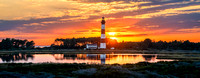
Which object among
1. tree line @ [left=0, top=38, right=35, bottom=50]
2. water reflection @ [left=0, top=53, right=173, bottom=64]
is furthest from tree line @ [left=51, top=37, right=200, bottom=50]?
water reflection @ [left=0, top=53, right=173, bottom=64]

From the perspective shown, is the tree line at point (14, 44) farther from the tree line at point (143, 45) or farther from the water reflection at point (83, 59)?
the water reflection at point (83, 59)

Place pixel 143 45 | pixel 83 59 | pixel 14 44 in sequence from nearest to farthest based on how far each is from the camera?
1. pixel 83 59
2. pixel 143 45
3. pixel 14 44

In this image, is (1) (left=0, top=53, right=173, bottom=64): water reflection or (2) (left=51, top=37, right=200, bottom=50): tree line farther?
(2) (left=51, top=37, right=200, bottom=50): tree line

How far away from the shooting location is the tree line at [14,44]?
117262 millimetres

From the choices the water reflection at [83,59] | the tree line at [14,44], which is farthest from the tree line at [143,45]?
the water reflection at [83,59]

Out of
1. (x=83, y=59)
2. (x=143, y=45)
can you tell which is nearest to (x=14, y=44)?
(x=143, y=45)

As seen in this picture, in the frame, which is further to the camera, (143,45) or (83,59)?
(143,45)

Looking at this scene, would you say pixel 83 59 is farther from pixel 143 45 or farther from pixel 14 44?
pixel 14 44

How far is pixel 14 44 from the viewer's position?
416 feet

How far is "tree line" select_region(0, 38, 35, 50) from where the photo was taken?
11726 centimetres

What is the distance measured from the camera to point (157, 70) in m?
23.1

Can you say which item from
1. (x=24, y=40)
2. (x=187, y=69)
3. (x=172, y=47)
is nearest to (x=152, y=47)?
(x=172, y=47)

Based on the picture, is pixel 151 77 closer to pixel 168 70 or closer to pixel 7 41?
pixel 168 70

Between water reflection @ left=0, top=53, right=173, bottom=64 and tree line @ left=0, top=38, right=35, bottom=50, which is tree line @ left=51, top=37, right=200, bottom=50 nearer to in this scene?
tree line @ left=0, top=38, right=35, bottom=50
